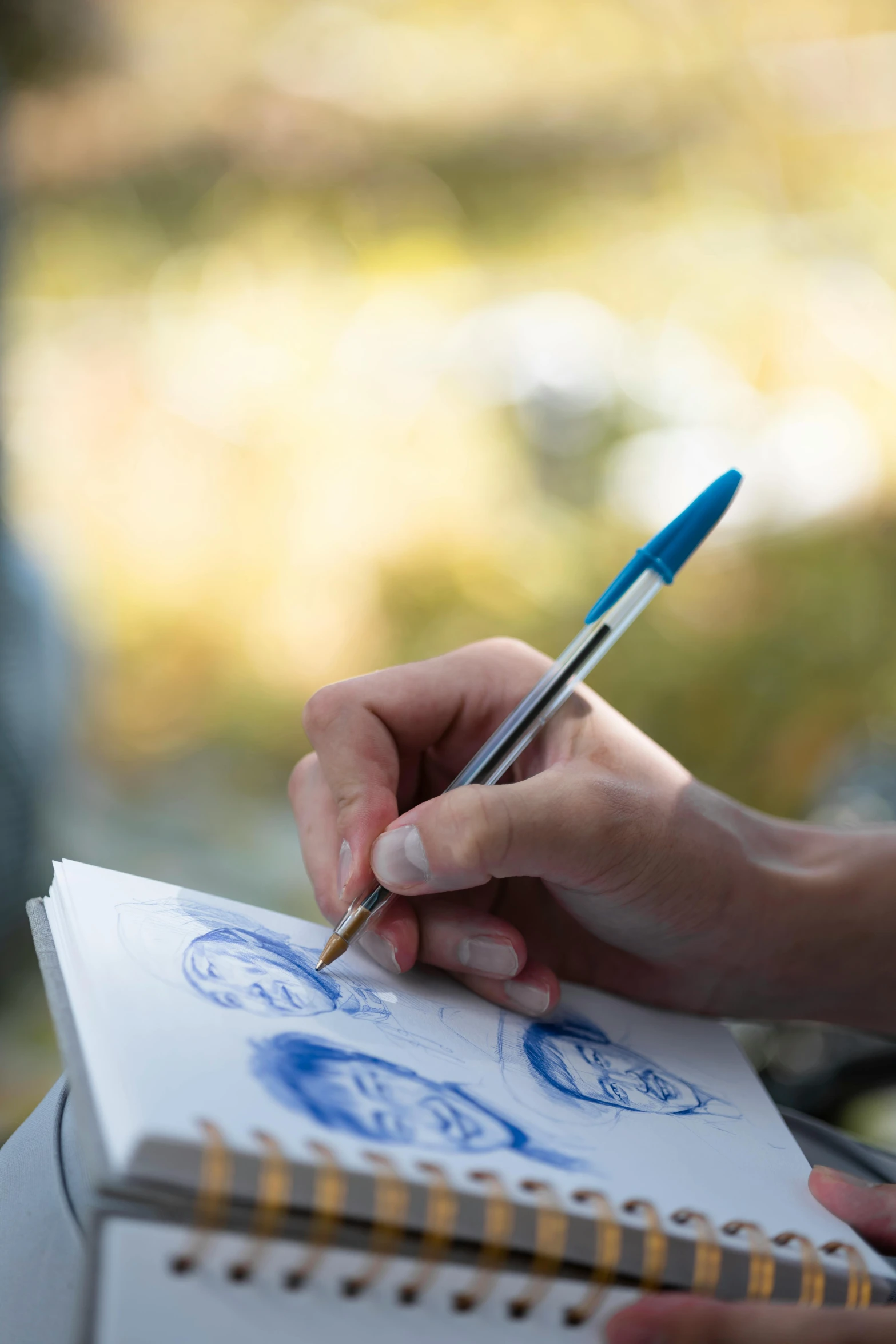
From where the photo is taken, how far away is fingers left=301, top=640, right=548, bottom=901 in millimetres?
606

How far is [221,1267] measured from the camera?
326mm

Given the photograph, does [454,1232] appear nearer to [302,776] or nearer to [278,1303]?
[278,1303]

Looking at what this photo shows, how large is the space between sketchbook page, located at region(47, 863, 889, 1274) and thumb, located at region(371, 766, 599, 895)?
6cm

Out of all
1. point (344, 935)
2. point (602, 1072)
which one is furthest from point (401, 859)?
point (602, 1072)

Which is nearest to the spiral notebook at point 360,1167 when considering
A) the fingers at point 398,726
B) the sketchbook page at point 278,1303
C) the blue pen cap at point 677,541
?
the sketchbook page at point 278,1303

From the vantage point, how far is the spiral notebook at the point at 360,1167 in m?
0.32

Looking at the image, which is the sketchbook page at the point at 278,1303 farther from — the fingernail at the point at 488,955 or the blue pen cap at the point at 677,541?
the blue pen cap at the point at 677,541

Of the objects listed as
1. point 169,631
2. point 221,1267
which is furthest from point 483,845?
point 169,631

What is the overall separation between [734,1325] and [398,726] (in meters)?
0.40

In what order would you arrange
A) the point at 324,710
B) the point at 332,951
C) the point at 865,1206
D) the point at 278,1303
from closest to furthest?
the point at 278,1303 < the point at 865,1206 < the point at 332,951 < the point at 324,710

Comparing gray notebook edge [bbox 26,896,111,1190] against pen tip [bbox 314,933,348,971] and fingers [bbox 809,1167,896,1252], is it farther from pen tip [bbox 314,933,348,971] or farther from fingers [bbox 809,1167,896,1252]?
fingers [bbox 809,1167,896,1252]

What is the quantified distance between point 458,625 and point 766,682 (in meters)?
0.75

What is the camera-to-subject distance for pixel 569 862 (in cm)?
57

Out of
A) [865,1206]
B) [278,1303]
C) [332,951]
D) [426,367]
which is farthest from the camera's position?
[426,367]
